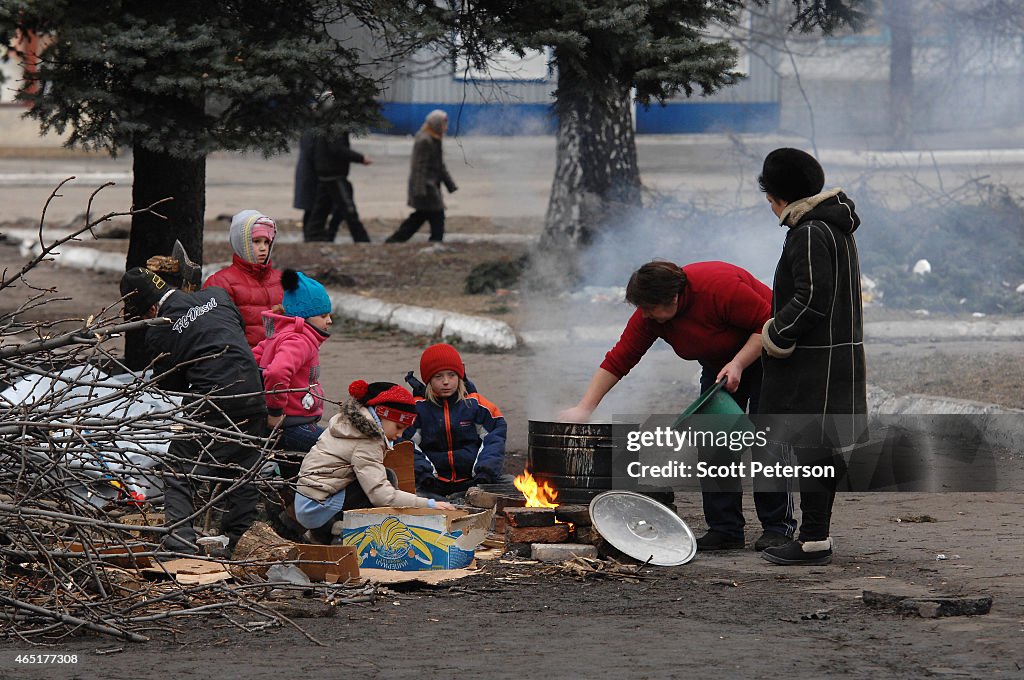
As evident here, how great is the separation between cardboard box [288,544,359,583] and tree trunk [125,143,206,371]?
4.19 metres

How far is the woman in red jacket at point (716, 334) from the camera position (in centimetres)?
639

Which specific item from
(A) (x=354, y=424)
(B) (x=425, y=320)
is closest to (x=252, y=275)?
(A) (x=354, y=424)

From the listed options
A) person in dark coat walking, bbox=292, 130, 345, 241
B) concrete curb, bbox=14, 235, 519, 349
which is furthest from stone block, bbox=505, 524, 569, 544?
person in dark coat walking, bbox=292, 130, 345, 241

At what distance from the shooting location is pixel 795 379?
19.9 feet

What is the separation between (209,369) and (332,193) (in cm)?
1176

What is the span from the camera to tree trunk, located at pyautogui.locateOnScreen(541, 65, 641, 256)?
15062 mm

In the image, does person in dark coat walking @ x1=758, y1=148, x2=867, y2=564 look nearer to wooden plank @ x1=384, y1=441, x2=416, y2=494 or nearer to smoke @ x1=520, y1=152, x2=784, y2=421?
wooden plank @ x1=384, y1=441, x2=416, y2=494

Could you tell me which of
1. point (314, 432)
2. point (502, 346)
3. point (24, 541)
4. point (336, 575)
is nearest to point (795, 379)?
point (336, 575)

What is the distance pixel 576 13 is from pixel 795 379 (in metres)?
3.20

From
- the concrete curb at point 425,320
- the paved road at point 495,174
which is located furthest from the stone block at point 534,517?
the paved road at point 495,174

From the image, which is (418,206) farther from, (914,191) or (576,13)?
(576,13)

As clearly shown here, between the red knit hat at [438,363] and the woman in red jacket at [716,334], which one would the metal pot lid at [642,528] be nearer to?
the woman in red jacket at [716,334]

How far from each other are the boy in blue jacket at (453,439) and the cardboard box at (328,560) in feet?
4.78

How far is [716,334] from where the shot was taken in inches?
256
